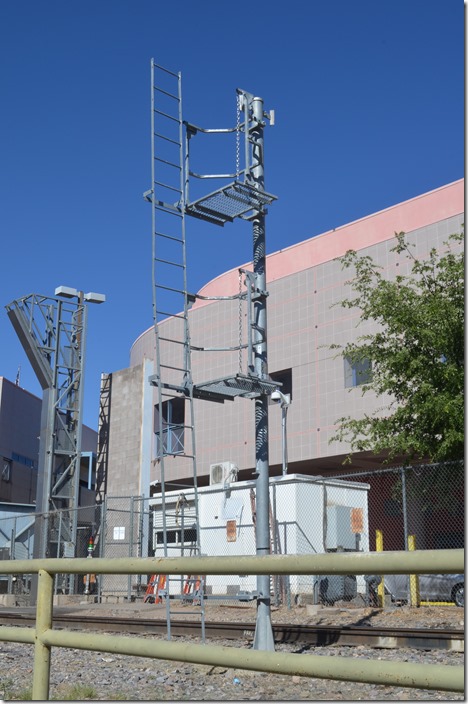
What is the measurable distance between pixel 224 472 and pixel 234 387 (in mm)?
18902

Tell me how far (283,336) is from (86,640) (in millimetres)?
39057

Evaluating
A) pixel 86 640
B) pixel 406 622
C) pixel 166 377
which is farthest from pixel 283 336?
pixel 86 640

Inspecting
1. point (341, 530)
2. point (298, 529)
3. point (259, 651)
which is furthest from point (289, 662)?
point (341, 530)

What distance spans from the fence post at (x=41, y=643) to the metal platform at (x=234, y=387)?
277 inches

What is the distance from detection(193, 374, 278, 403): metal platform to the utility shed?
9274 mm

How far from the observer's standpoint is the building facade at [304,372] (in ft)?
127

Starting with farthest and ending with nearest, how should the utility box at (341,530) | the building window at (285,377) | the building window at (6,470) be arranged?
the building window at (6,470) → the building window at (285,377) → the utility box at (341,530)

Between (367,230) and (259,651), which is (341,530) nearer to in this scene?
(259,651)

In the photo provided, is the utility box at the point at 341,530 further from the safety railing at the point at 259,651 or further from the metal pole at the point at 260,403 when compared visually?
the safety railing at the point at 259,651

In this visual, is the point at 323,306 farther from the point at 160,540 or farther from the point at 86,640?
the point at 86,640

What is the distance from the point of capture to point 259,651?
3.16 m

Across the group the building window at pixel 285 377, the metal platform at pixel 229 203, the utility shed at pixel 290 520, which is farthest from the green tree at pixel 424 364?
the building window at pixel 285 377

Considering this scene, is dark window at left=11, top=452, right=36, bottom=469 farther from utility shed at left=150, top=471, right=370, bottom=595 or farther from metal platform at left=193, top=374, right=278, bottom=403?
metal platform at left=193, top=374, right=278, bottom=403

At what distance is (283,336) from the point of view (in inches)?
1679
